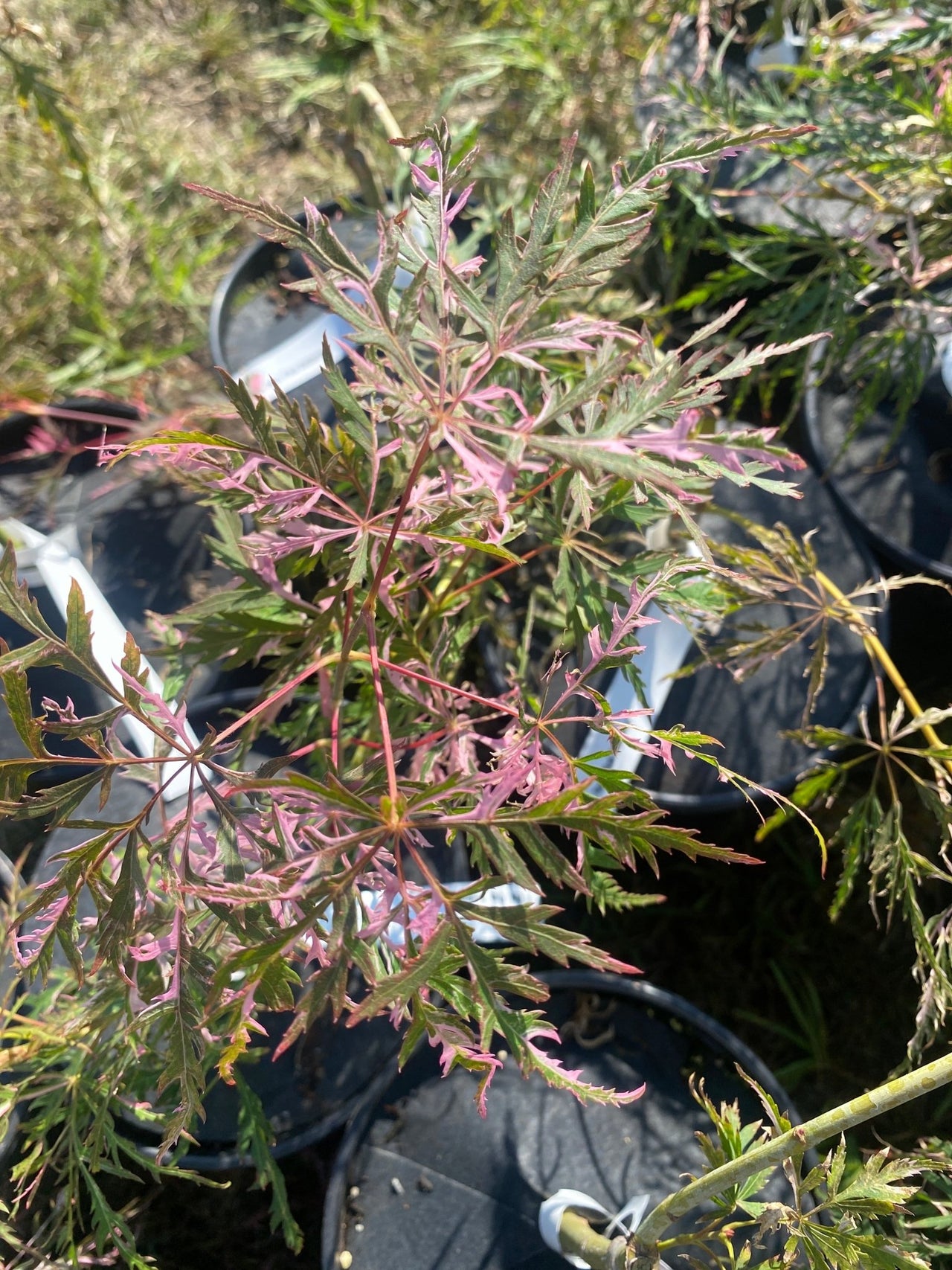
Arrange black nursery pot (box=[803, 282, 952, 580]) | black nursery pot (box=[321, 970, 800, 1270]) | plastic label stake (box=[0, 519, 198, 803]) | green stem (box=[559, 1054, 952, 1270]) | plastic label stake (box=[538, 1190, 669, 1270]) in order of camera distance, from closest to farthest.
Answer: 1. green stem (box=[559, 1054, 952, 1270])
2. plastic label stake (box=[538, 1190, 669, 1270])
3. black nursery pot (box=[321, 970, 800, 1270])
4. plastic label stake (box=[0, 519, 198, 803])
5. black nursery pot (box=[803, 282, 952, 580])

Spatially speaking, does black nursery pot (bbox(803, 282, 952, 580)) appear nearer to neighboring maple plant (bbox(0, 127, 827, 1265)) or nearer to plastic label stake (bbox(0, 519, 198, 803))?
neighboring maple plant (bbox(0, 127, 827, 1265))

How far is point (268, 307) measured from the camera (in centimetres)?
144

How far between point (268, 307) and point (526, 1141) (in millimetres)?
1197

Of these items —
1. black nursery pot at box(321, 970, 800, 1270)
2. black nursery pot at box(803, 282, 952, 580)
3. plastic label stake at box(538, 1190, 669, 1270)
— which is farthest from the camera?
black nursery pot at box(803, 282, 952, 580)

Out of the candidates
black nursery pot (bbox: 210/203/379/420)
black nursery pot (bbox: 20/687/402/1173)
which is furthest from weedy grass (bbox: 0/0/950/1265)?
black nursery pot (bbox: 20/687/402/1173)

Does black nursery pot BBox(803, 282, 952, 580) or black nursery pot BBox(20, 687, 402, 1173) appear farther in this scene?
black nursery pot BBox(803, 282, 952, 580)

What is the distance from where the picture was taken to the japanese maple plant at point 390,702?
52 centimetres

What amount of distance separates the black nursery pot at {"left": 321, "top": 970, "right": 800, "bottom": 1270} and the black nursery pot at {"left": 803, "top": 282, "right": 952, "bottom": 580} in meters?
0.60

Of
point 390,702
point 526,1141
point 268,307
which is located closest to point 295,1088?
point 526,1141

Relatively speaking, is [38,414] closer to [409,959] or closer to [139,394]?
[139,394]

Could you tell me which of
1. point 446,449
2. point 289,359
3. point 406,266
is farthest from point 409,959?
point 289,359

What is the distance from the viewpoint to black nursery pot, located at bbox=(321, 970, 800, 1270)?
33.1 inches

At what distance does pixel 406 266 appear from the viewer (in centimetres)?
62

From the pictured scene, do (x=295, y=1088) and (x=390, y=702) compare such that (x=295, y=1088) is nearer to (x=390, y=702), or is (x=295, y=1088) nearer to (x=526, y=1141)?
(x=526, y=1141)
